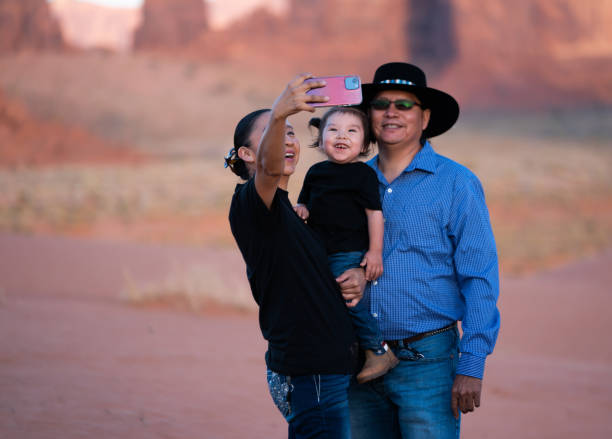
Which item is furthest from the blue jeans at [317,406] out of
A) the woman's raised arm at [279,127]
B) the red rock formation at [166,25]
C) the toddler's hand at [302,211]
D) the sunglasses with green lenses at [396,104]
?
the red rock formation at [166,25]

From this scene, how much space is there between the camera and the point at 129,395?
5879 millimetres

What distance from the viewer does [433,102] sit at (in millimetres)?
3268

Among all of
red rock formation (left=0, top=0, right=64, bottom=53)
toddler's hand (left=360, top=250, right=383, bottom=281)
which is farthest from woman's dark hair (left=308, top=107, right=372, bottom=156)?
red rock formation (left=0, top=0, right=64, bottom=53)

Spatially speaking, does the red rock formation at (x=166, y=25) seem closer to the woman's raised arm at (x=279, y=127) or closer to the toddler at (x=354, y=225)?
the toddler at (x=354, y=225)

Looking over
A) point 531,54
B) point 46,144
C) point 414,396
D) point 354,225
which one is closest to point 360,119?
point 354,225

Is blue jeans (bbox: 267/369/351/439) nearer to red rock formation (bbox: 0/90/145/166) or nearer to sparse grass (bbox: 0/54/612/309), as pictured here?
sparse grass (bbox: 0/54/612/309)

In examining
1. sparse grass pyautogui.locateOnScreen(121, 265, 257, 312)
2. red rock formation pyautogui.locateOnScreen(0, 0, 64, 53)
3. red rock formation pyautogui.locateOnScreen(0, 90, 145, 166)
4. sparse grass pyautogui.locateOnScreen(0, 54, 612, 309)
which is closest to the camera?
sparse grass pyautogui.locateOnScreen(121, 265, 257, 312)

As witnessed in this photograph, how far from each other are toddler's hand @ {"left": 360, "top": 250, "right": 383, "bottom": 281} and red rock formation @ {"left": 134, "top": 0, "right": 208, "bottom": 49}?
55577 millimetres

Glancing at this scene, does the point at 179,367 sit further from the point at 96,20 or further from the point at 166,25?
the point at 96,20

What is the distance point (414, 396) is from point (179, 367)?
461cm

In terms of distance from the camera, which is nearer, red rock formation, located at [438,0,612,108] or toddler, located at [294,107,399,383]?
toddler, located at [294,107,399,383]

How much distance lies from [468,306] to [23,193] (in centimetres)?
2197

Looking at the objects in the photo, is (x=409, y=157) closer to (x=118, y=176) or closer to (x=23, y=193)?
(x=23, y=193)

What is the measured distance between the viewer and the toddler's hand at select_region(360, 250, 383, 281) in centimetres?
287
